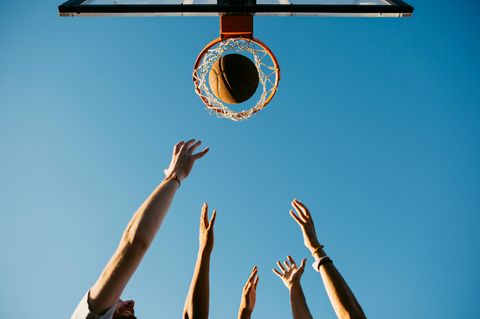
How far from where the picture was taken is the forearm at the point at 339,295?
1.85 m

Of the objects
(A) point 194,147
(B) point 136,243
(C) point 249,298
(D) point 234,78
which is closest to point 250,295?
(C) point 249,298

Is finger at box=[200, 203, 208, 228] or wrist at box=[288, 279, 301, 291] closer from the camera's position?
finger at box=[200, 203, 208, 228]

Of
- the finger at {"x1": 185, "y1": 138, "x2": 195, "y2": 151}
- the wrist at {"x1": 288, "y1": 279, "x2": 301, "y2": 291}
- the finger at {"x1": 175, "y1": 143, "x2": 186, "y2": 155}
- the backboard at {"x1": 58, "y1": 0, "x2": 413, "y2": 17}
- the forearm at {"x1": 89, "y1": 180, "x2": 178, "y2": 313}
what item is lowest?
the forearm at {"x1": 89, "y1": 180, "x2": 178, "y2": 313}

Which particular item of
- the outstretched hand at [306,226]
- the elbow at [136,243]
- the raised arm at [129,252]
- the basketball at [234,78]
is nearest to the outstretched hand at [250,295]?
the outstretched hand at [306,226]

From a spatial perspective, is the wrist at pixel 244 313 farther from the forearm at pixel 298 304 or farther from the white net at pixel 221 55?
the white net at pixel 221 55

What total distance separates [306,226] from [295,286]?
0.99 metres

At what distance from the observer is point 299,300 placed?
302 centimetres

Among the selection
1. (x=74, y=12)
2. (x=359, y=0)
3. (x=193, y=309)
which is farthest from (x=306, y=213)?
(x=74, y=12)

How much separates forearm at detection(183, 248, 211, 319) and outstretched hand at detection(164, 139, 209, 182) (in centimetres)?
63

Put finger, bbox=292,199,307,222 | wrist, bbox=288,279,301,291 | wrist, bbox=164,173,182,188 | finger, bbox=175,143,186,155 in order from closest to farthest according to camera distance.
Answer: wrist, bbox=164,173,182,188 < finger, bbox=175,143,186,155 < finger, bbox=292,199,307,222 < wrist, bbox=288,279,301,291

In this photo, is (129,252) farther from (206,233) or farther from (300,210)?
(300,210)

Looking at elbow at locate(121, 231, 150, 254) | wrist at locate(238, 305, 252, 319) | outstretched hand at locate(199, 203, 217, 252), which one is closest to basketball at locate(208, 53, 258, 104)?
outstretched hand at locate(199, 203, 217, 252)

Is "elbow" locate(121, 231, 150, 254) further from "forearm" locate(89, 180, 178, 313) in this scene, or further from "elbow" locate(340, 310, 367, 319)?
"elbow" locate(340, 310, 367, 319)

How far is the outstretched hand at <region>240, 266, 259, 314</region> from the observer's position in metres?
3.05
